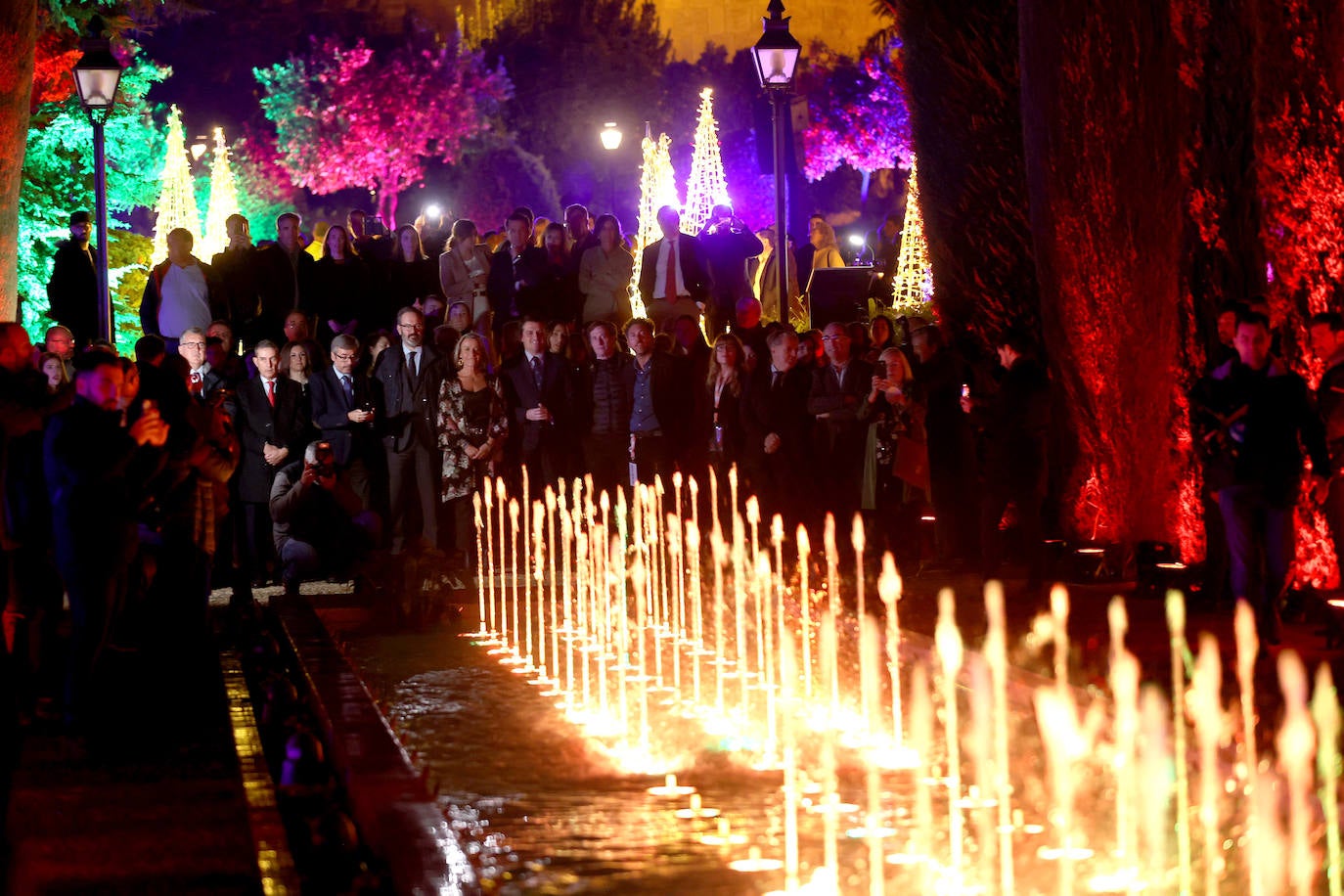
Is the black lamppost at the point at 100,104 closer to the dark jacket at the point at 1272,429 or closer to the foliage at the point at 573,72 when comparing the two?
the dark jacket at the point at 1272,429

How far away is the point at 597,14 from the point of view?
2653 inches

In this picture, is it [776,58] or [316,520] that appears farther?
[776,58]

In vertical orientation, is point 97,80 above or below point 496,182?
below

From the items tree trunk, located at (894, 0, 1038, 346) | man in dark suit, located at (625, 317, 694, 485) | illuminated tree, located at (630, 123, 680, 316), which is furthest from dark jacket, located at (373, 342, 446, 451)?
illuminated tree, located at (630, 123, 680, 316)

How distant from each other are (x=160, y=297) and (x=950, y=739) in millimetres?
11778

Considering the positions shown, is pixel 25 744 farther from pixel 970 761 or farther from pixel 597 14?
pixel 597 14

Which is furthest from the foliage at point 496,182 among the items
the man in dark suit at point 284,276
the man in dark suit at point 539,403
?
the man in dark suit at point 539,403

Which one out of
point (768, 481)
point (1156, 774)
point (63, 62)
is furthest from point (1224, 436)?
point (63, 62)

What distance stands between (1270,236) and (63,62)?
17.8 meters

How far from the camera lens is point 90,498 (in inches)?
360

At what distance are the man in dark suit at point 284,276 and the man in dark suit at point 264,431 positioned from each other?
3.63 metres

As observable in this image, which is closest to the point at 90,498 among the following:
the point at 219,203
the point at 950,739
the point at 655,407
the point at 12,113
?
the point at 950,739

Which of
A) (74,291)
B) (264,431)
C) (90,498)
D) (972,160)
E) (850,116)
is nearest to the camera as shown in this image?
(90,498)

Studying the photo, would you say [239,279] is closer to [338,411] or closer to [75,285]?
[75,285]
